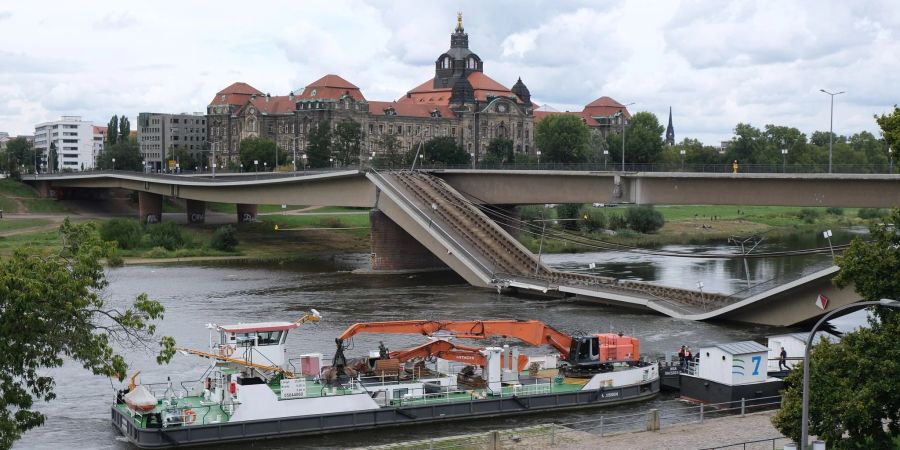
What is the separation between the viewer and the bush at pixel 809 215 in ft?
508

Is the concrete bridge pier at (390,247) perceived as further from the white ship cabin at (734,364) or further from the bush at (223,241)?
the white ship cabin at (734,364)

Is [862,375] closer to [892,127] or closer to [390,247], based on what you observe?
[892,127]

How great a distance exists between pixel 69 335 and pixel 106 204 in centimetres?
13275

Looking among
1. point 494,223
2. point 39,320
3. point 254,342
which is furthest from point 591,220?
point 39,320

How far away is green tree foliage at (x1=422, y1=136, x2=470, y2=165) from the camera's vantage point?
177762mm

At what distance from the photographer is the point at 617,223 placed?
132 meters

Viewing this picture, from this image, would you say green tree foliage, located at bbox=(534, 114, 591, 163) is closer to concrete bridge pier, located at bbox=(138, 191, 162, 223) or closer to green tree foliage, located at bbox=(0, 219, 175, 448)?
concrete bridge pier, located at bbox=(138, 191, 162, 223)

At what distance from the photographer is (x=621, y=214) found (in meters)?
144

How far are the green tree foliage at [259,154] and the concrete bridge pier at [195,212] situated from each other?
50142mm

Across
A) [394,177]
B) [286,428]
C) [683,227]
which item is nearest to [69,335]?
[286,428]

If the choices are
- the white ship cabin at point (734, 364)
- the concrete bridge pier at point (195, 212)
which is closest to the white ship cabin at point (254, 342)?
the white ship cabin at point (734, 364)

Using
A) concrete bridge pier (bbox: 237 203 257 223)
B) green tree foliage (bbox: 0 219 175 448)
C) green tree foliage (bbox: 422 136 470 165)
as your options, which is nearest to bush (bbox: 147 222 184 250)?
concrete bridge pier (bbox: 237 203 257 223)

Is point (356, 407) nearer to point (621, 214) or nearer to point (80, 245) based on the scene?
point (80, 245)

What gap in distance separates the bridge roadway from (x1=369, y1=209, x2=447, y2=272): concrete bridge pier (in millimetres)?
1213
